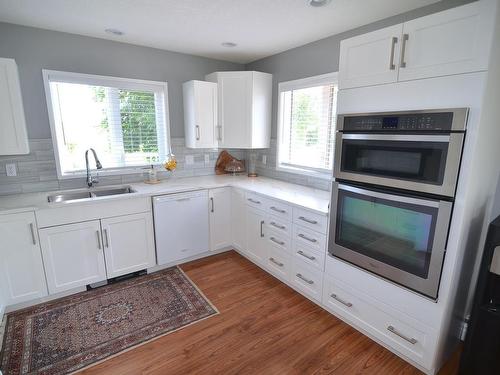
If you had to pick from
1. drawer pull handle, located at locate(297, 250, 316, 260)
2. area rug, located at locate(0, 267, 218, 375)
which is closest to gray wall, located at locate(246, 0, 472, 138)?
drawer pull handle, located at locate(297, 250, 316, 260)

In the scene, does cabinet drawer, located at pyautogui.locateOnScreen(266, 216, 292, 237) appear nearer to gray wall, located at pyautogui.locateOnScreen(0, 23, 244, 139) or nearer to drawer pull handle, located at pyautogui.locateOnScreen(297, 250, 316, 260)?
drawer pull handle, located at pyautogui.locateOnScreen(297, 250, 316, 260)

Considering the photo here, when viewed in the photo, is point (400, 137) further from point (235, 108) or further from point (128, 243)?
point (128, 243)

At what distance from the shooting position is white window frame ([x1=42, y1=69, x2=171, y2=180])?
2612mm

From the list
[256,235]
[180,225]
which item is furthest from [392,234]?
[180,225]

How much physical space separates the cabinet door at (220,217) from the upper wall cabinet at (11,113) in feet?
5.80

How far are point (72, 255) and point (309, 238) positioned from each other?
6.91 feet

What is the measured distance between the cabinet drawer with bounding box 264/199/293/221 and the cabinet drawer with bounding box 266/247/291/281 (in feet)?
1.23

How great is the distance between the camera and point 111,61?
2.88 metres

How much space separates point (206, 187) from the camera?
3.05 m

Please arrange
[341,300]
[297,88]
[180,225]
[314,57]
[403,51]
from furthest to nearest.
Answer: [297,88]
[180,225]
[314,57]
[341,300]
[403,51]

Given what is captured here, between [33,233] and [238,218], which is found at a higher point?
[33,233]

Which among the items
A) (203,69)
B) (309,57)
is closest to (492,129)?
(309,57)

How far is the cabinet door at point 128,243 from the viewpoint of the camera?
101 inches

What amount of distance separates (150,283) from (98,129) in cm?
174
